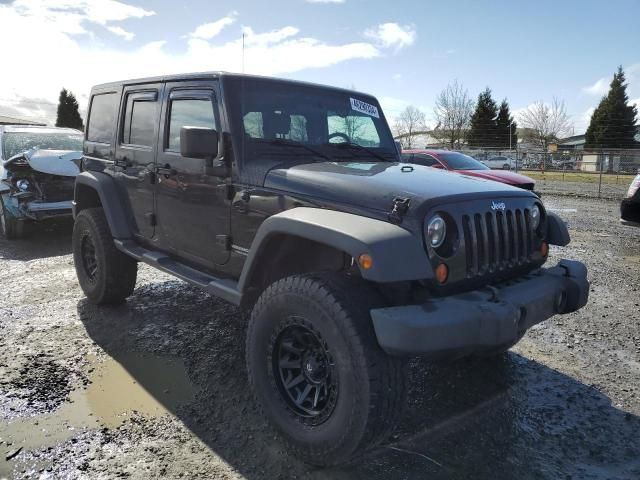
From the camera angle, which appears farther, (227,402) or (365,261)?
(227,402)

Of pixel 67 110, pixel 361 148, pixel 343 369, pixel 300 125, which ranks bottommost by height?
pixel 343 369

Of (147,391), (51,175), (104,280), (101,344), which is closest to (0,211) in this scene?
(51,175)

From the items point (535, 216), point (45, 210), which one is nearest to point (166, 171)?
point (535, 216)

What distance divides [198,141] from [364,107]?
1617 millimetres

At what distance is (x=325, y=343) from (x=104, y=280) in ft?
9.60

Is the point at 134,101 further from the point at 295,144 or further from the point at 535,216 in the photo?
the point at 535,216

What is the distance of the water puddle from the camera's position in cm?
287

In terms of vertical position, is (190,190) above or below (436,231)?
above

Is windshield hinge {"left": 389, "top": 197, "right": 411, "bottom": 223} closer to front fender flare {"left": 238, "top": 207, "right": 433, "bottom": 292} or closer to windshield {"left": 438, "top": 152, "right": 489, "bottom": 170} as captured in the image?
front fender flare {"left": 238, "top": 207, "right": 433, "bottom": 292}

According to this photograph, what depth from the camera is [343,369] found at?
7.73 feet

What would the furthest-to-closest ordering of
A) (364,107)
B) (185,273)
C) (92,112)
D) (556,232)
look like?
(92,112)
(364,107)
(185,273)
(556,232)

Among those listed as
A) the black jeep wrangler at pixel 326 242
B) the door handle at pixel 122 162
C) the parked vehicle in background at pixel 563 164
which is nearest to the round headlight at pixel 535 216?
the black jeep wrangler at pixel 326 242

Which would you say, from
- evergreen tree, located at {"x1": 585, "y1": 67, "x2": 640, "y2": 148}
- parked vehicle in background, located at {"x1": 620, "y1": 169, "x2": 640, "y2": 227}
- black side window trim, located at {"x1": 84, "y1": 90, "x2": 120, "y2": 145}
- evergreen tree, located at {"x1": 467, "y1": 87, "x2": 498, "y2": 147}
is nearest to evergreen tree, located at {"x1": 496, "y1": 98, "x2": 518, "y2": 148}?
evergreen tree, located at {"x1": 467, "y1": 87, "x2": 498, "y2": 147}

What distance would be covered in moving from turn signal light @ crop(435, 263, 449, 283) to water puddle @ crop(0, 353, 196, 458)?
5.93 ft
